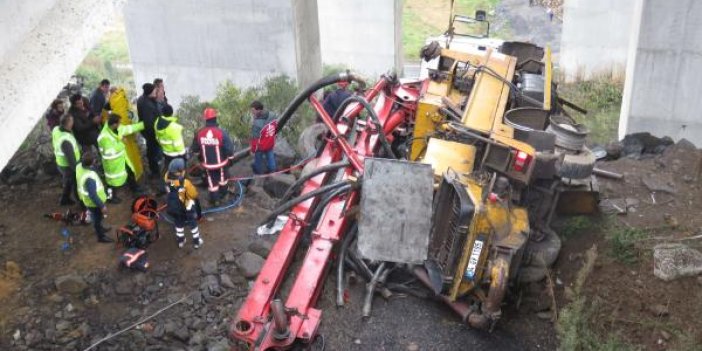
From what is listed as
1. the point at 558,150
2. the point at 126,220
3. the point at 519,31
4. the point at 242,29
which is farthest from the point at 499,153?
the point at 519,31

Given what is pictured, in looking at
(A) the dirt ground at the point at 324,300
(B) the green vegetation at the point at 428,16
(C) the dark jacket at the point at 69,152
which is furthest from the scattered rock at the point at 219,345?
(B) the green vegetation at the point at 428,16

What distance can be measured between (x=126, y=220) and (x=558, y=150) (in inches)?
207

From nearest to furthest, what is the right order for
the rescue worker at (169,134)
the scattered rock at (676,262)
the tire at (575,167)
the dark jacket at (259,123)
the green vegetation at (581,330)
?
1. the green vegetation at (581,330)
2. the scattered rock at (676,262)
3. the tire at (575,167)
4. the rescue worker at (169,134)
5. the dark jacket at (259,123)

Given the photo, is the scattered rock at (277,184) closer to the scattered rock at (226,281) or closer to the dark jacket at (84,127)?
the scattered rock at (226,281)

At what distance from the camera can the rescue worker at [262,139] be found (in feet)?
27.0

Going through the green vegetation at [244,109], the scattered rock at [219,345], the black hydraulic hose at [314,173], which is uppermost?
the black hydraulic hose at [314,173]

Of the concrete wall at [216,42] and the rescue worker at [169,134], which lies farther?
the concrete wall at [216,42]

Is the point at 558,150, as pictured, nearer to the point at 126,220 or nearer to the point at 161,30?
the point at 126,220

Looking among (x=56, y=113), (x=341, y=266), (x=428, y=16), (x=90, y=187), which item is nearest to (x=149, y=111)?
(x=56, y=113)

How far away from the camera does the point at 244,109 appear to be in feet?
35.8

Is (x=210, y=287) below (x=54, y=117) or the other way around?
below

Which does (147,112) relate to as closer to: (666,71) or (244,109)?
(244,109)

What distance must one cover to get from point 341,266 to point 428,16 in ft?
82.5

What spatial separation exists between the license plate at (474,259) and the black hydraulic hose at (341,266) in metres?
1.44
